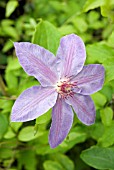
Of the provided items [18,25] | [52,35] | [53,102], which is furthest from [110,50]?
[18,25]

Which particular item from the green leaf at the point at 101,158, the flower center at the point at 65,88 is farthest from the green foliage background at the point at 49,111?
the flower center at the point at 65,88

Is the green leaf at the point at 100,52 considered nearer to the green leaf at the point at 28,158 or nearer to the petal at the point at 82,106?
the petal at the point at 82,106

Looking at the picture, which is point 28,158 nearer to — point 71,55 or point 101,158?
point 101,158

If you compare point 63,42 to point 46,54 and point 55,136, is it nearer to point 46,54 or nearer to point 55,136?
point 46,54

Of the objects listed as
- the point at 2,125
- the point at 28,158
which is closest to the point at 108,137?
the point at 2,125

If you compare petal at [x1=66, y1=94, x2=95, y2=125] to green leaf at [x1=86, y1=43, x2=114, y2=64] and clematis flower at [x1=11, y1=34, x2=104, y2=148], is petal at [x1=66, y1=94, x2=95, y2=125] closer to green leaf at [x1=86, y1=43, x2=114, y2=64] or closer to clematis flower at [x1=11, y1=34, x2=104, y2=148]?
clematis flower at [x1=11, y1=34, x2=104, y2=148]

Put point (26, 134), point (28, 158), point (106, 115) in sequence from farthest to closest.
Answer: point (28, 158) < point (26, 134) < point (106, 115)
